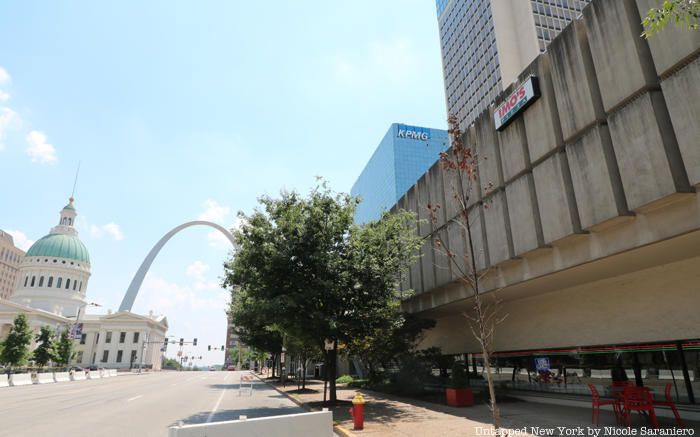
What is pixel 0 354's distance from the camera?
195 feet

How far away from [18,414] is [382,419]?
14056 mm

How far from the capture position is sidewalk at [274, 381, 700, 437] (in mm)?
11344

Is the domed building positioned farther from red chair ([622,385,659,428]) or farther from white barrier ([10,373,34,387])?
red chair ([622,385,659,428])

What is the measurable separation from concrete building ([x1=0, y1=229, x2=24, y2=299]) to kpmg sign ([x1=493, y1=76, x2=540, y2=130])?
174m

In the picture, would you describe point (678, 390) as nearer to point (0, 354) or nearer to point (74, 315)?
point (0, 354)

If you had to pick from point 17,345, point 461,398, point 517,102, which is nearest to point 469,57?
point 517,102

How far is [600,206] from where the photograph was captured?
11.8 metres

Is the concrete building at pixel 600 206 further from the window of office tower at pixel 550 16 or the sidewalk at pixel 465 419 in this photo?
the window of office tower at pixel 550 16

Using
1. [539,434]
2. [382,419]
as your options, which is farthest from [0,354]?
[539,434]

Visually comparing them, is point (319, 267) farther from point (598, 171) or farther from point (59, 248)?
point (59, 248)

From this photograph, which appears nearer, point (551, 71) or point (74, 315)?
point (551, 71)

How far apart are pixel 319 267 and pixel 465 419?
26.1 ft

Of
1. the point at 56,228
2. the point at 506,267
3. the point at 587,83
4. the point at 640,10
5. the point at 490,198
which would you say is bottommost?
the point at 506,267

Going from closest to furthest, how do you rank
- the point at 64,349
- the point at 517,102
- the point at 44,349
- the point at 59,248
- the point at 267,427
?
the point at 267,427, the point at 517,102, the point at 44,349, the point at 64,349, the point at 59,248
